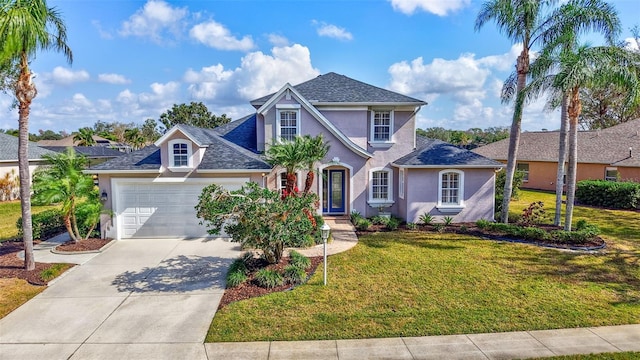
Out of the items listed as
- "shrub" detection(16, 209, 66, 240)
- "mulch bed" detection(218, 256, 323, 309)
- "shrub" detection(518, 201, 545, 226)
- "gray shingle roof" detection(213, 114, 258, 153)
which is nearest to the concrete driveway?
"mulch bed" detection(218, 256, 323, 309)

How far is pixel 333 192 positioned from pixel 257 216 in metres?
9.11

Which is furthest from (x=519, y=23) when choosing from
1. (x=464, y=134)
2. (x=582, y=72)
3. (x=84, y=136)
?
(x=464, y=134)

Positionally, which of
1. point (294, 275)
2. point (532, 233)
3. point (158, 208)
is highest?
point (158, 208)

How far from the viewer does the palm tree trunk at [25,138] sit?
10.4 m

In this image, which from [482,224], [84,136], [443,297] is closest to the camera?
[443,297]

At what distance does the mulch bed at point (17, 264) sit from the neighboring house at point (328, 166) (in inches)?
52.0

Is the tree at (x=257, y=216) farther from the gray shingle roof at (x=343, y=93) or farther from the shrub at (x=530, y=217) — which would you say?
the shrub at (x=530, y=217)

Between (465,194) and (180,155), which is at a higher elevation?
(180,155)

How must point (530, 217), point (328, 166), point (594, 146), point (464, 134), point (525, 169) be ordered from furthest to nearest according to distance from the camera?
point (464, 134)
point (525, 169)
point (594, 146)
point (328, 166)
point (530, 217)

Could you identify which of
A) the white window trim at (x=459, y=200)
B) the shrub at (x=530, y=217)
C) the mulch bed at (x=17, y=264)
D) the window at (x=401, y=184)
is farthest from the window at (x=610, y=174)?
the mulch bed at (x=17, y=264)

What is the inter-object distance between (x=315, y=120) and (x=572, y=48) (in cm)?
1109

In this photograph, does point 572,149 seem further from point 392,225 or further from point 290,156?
point 290,156

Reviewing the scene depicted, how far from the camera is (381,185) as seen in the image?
18.7 metres

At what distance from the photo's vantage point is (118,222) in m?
14.6
